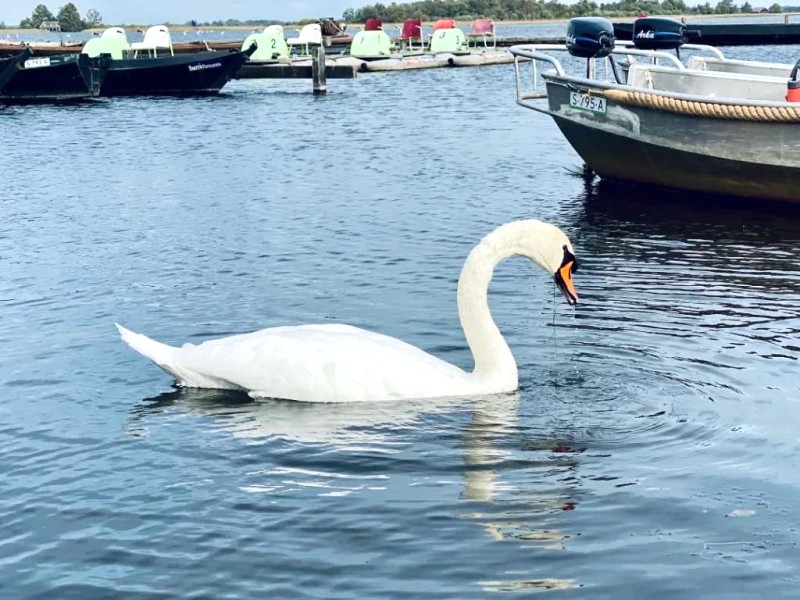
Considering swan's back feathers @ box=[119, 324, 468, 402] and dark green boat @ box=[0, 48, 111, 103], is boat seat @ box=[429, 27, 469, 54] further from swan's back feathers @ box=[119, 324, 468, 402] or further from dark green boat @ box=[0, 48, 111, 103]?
swan's back feathers @ box=[119, 324, 468, 402]

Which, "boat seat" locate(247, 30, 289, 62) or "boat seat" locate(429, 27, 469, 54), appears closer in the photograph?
"boat seat" locate(247, 30, 289, 62)

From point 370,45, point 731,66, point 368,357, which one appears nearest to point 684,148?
point 731,66

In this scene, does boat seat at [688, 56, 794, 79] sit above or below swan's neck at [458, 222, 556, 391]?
above

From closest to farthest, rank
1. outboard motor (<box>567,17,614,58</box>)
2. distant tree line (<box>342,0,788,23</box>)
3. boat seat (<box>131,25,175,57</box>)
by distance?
outboard motor (<box>567,17,614,58</box>)
boat seat (<box>131,25,175,57</box>)
distant tree line (<box>342,0,788,23</box>)

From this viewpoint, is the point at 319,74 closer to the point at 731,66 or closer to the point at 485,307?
the point at 731,66

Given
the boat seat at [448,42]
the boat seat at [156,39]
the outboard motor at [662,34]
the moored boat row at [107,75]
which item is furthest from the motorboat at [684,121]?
the boat seat at [448,42]

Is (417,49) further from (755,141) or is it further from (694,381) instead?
(694,381)

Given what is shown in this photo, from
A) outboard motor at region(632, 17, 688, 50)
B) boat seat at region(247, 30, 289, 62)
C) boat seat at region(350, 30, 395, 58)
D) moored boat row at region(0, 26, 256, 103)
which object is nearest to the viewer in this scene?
outboard motor at region(632, 17, 688, 50)

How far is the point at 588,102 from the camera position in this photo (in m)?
16.0

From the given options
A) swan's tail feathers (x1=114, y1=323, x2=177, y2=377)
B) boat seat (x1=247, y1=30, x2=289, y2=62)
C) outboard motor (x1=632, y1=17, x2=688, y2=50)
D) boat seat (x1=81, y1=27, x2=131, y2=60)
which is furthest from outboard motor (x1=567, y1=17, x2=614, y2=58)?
boat seat (x1=247, y1=30, x2=289, y2=62)

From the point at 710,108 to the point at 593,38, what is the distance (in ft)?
8.49

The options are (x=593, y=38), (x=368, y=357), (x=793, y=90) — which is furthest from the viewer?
(x=593, y=38)

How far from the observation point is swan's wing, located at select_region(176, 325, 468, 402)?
7.58 meters

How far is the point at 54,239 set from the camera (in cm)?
1460
